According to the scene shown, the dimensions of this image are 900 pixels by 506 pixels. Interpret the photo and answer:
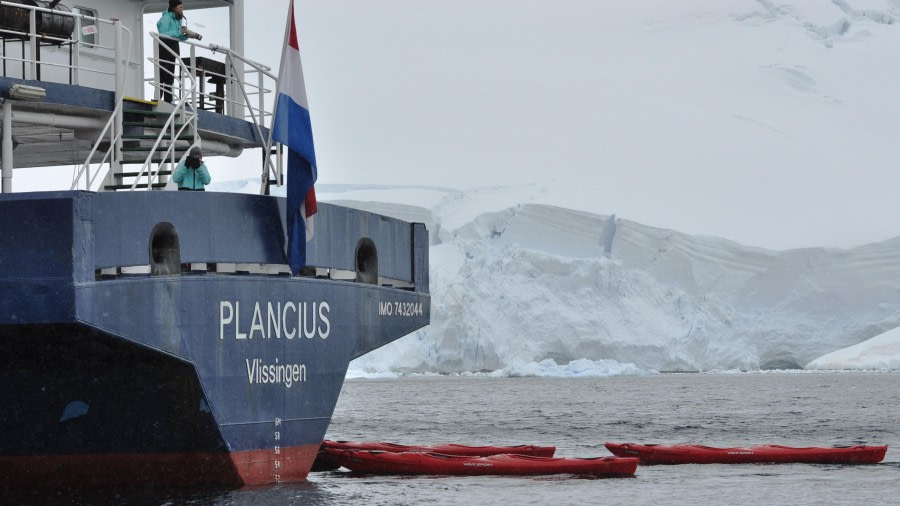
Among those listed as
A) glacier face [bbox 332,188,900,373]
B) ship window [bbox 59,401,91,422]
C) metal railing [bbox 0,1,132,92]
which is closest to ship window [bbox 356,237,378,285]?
metal railing [bbox 0,1,132,92]

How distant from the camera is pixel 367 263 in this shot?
43.2ft

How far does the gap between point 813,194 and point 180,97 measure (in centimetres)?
6759

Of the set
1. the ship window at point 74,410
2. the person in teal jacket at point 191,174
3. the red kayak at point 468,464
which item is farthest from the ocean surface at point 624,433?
the person in teal jacket at point 191,174

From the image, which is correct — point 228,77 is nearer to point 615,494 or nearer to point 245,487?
point 245,487

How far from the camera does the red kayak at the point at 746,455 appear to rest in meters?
17.6

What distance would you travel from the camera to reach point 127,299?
391 inches

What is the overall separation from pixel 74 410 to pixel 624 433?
16084 mm

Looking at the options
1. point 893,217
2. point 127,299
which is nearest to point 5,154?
point 127,299

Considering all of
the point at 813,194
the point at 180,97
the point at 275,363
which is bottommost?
the point at 275,363

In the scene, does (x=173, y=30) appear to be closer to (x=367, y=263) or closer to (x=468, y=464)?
(x=367, y=263)

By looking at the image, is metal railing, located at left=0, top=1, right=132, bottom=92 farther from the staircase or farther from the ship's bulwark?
the ship's bulwark

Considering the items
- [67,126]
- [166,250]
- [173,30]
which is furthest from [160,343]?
[173,30]

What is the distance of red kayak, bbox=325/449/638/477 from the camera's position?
1505 cm

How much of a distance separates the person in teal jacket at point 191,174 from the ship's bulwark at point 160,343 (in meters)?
0.42
